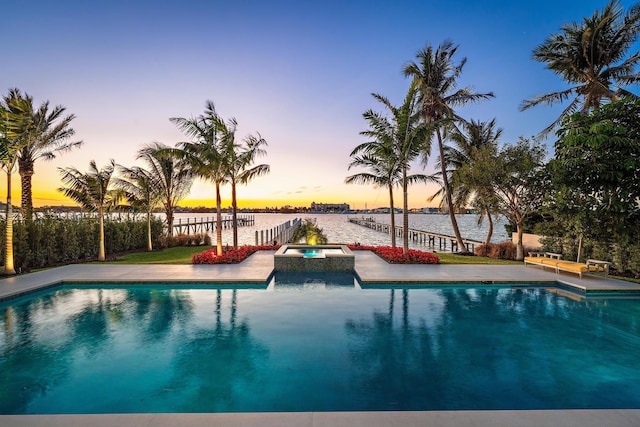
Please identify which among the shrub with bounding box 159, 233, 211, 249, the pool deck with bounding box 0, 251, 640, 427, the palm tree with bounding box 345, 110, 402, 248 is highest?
the palm tree with bounding box 345, 110, 402, 248

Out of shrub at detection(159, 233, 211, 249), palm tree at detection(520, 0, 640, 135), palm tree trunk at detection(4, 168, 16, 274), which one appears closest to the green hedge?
palm tree trunk at detection(4, 168, 16, 274)

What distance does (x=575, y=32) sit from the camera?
12656 millimetres

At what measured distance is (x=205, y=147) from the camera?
465 inches

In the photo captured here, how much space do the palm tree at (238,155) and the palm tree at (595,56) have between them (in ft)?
43.0

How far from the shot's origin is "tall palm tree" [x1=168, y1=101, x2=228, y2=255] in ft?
38.7

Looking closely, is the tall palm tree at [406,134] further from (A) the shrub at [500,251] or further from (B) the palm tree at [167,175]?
(B) the palm tree at [167,175]

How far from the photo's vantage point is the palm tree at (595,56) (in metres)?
11.8

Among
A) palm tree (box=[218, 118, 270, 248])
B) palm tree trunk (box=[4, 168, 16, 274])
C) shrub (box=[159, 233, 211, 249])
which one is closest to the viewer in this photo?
palm tree trunk (box=[4, 168, 16, 274])

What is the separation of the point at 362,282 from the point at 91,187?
1149 centimetres

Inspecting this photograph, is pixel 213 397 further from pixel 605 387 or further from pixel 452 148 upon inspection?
pixel 452 148

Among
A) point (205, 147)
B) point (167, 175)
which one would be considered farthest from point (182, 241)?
point (205, 147)

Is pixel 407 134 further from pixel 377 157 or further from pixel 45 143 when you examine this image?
pixel 45 143

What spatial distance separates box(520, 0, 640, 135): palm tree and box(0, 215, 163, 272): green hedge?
20.7 metres

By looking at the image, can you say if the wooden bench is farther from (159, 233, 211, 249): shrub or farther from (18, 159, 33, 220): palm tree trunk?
(18, 159, 33, 220): palm tree trunk
